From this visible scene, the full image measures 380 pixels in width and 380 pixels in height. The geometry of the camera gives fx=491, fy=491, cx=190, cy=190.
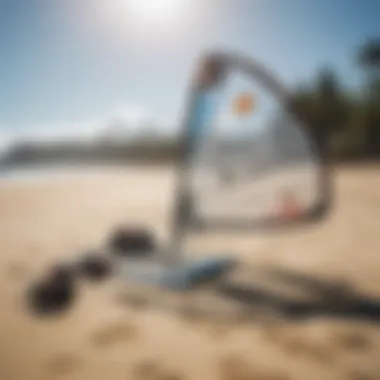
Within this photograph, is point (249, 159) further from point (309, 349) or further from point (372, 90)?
point (309, 349)

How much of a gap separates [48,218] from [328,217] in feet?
2.70

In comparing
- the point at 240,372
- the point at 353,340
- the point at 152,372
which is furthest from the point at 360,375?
the point at 152,372

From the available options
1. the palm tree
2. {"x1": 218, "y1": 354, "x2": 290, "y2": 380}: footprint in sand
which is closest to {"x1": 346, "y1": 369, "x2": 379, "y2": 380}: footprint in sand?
{"x1": 218, "y1": 354, "x2": 290, "y2": 380}: footprint in sand

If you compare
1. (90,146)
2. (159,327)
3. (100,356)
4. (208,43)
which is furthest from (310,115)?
(100,356)

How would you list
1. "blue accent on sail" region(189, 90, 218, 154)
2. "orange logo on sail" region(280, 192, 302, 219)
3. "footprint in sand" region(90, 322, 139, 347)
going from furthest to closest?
1. "orange logo on sail" region(280, 192, 302, 219)
2. "blue accent on sail" region(189, 90, 218, 154)
3. "footprint in sand" region(90, 322, 139, 347)

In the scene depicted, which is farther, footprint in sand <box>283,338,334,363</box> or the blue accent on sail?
the blue accent on sail

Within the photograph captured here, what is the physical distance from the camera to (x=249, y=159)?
148 centimetres

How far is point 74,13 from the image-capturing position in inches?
Answer: 50.6

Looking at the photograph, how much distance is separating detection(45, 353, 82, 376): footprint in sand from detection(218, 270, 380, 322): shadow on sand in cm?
43

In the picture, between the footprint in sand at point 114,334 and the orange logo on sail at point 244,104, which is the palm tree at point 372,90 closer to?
the orange logo on sail at point 244,104

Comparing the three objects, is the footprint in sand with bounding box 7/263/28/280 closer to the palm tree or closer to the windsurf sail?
the windsurf sail

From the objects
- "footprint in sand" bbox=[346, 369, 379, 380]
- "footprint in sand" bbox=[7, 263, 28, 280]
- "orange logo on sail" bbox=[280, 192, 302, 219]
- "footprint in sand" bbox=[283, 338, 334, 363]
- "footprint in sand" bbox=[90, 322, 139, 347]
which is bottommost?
"footprint in sand" bbox=[346, 369, 379, 380]

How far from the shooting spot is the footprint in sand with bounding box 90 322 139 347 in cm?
117

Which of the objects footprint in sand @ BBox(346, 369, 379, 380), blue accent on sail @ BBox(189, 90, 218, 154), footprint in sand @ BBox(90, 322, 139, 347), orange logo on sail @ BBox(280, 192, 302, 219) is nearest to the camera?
footprint in sand @ BBox(346, 369, 379, 380)
